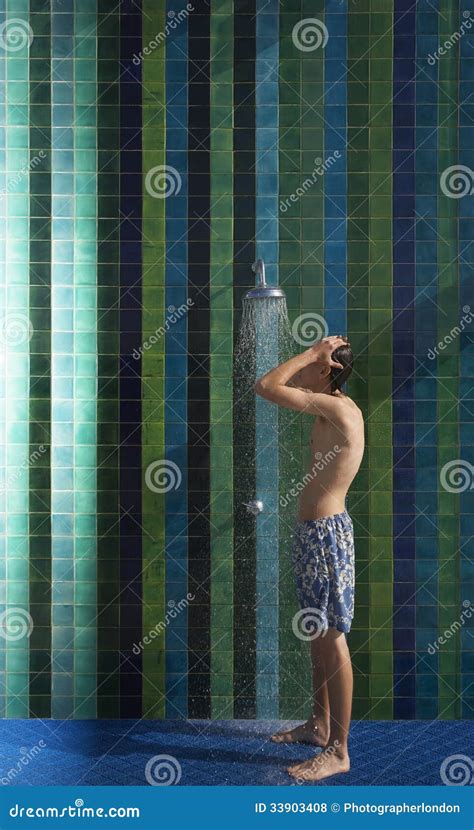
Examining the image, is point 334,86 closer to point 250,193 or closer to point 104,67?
point 250,193

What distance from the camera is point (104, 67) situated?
3373 mm

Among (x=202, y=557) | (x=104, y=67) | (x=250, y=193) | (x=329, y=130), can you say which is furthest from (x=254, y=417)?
(x=104, y=67)

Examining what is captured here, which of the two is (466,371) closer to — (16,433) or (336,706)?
(336,706)

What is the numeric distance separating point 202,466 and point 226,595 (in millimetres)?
432

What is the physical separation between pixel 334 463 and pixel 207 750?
976mm

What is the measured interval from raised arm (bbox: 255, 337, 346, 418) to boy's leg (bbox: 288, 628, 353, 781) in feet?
2.15

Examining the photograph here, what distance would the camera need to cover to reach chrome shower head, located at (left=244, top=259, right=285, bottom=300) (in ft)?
10.3

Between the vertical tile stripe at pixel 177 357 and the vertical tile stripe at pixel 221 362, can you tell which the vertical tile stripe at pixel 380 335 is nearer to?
the vertical tile stripe at pixel 221 362

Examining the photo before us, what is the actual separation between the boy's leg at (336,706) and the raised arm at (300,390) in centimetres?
66

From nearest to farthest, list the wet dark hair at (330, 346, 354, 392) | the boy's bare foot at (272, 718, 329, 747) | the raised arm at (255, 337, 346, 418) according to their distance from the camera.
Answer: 1. the raised arm at (255, 337, 346, 418)
2. the wet dark hair at (330, 346, 354, 392)
3. the boy's bare foot at (272, 718, 329, 747)

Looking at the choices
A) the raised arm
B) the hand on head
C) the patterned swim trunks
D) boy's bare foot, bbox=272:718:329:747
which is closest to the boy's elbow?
the raised arm

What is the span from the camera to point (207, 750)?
3186 millimetres

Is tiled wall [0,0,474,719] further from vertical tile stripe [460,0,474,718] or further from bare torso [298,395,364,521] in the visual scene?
bare torso [298,395,364,521]

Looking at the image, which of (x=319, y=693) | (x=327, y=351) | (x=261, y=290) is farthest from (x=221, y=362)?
(x=319, y=693)
